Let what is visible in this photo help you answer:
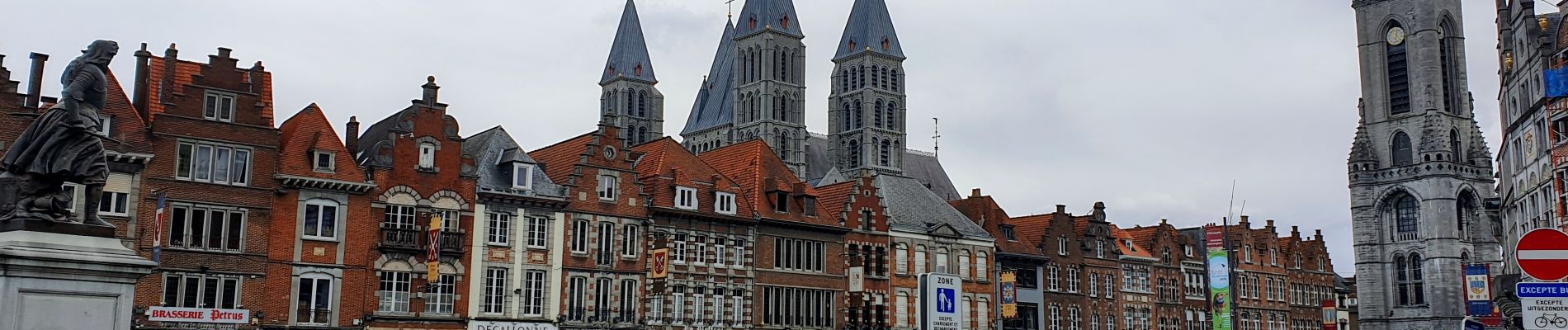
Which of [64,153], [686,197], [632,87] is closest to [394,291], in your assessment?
[686,197]

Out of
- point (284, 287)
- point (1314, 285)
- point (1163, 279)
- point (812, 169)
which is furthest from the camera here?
point (812, 169)

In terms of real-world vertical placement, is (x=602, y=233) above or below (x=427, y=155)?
below

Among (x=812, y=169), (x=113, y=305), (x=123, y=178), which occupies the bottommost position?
(x=113, y=305)

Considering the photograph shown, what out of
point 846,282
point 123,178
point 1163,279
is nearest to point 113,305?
point 123,178

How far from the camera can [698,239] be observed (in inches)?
2319

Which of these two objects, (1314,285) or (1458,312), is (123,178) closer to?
(1314,285)

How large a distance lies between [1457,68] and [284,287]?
10024cm

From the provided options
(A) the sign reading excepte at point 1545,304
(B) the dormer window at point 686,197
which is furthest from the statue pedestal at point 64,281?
(B) the dormer window at point 686,197

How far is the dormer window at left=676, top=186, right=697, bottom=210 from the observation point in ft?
191

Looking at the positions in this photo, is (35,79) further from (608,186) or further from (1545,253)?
(1545,253)

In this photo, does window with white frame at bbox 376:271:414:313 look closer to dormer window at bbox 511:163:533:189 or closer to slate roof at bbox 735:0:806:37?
dormer window at bbox 511:163:533:189

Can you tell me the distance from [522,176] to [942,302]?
2154cm

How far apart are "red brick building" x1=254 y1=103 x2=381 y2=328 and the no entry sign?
122 feet

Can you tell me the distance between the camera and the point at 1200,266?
87.9 meters
